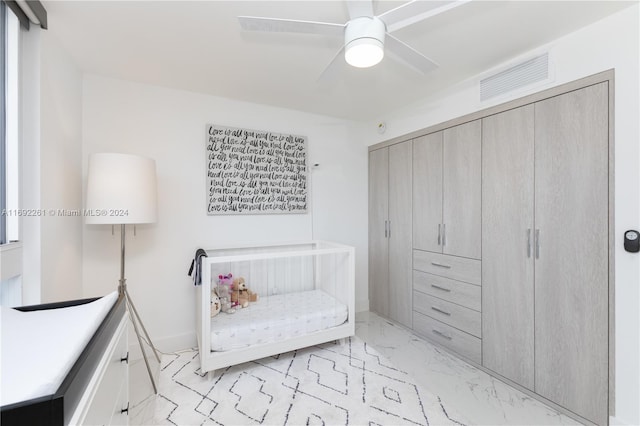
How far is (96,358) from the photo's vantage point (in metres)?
0.92

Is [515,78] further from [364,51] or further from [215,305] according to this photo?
[215,305]

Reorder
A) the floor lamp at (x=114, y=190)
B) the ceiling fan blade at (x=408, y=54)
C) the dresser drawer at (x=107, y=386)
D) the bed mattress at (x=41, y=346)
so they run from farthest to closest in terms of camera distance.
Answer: the floor lamp at (x=114, y=190)
the ceiling fan blade at (x=408, y=54)
the dresser drawer at (x=107, y=386)
the bed mattress at (x=41, y=346)

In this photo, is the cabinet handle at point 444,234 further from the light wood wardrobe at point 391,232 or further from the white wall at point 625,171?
the white wall at point 625,171

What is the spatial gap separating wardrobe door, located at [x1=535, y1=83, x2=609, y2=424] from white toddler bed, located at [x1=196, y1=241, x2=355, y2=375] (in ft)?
4.54

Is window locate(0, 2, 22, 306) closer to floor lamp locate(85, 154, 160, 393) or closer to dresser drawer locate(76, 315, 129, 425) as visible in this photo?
floor lamp locate(85, 154, 160, 393)

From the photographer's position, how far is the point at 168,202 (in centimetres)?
252

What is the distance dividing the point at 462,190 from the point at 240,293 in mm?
2135

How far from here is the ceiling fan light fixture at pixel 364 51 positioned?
1265mm

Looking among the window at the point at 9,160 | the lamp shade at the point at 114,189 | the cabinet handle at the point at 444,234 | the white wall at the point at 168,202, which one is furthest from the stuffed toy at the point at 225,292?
the cabinet handle at the point at 444,234

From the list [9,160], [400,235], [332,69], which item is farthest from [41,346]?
[400,235]

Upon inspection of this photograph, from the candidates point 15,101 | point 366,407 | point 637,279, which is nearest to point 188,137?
point 15,101

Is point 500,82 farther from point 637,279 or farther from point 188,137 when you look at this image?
point 188,137

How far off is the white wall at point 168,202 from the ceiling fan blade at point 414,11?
1.86 m

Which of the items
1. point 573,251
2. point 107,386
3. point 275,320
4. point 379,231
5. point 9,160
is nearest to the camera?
point 107,386
